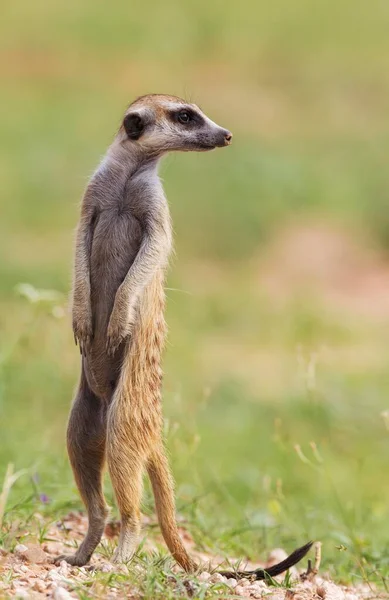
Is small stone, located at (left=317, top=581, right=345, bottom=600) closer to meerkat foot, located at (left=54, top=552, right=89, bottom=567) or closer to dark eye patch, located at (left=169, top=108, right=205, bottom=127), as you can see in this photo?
meerkat foot, located at (left=54, top=552, right=89, bottom=567)

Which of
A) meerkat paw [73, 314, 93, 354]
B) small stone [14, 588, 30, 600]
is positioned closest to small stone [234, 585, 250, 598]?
small stone [14, 588, 30, 600]

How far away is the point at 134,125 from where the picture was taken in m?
3.76

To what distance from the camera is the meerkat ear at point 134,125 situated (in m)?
3.74


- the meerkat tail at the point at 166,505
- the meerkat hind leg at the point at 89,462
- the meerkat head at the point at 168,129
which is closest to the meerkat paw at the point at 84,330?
the meerkat hind leg at the point at 89,462

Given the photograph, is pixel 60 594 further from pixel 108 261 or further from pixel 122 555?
pixel 108 261

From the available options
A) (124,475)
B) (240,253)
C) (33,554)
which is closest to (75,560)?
(33,554)

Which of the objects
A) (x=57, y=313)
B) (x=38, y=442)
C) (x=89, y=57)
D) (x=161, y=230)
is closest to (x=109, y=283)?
(x=161, y=230)

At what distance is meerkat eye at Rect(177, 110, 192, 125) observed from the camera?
12.5ft

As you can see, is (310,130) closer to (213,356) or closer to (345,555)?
(213,356)

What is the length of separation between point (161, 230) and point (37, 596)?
4.03 ft

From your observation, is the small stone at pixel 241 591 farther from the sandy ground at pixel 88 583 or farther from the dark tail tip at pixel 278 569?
the dark tail tip at pixel 278 569

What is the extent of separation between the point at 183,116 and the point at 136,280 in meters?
0.63

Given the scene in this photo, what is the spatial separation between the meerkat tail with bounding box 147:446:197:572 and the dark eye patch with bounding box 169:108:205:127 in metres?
1.09

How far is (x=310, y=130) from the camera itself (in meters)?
18.1
